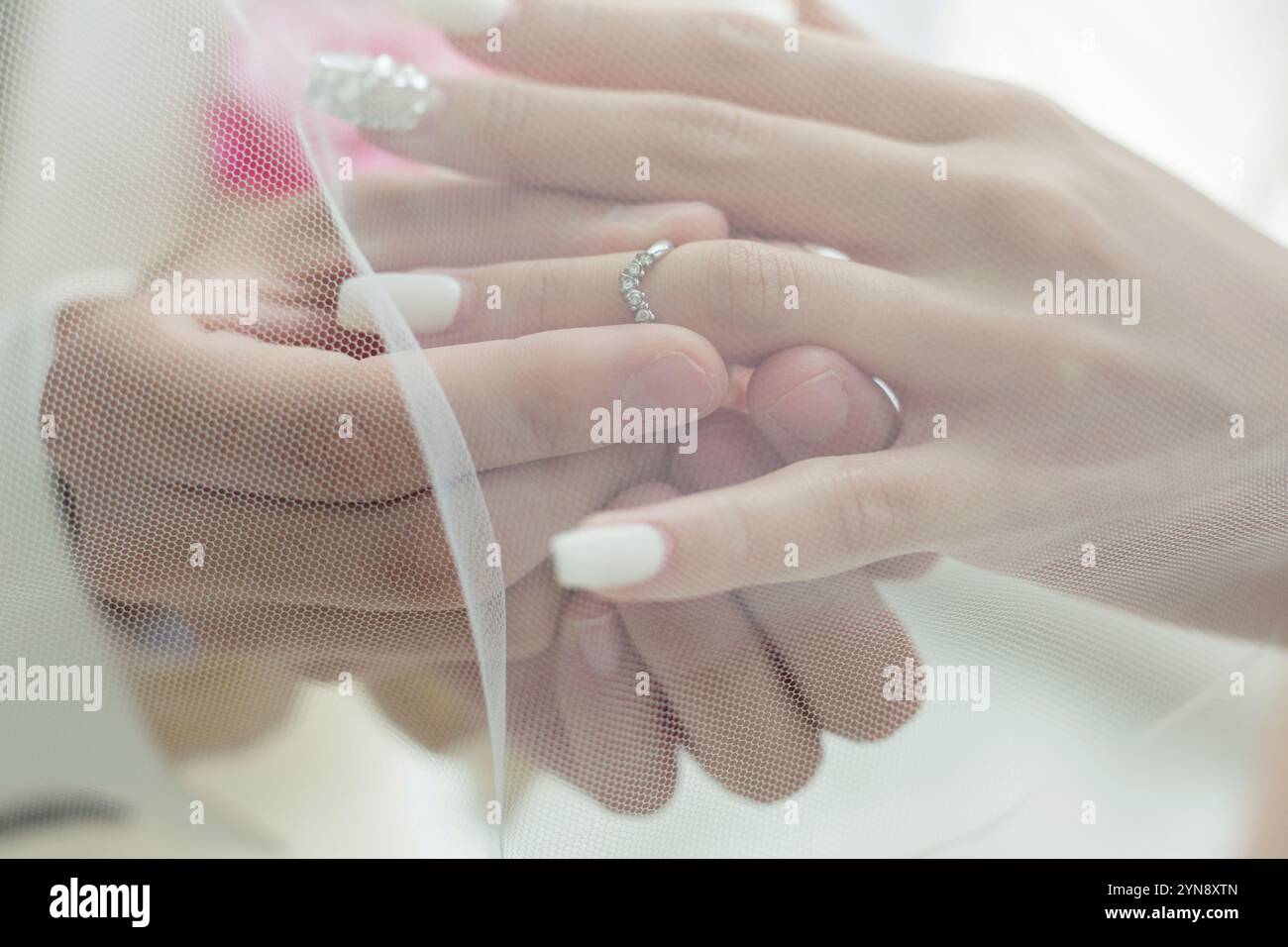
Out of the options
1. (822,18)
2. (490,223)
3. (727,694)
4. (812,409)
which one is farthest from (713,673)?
(822,18)

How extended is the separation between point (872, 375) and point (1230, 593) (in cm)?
19

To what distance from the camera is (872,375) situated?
1.39ft

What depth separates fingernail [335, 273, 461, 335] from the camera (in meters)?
0.39

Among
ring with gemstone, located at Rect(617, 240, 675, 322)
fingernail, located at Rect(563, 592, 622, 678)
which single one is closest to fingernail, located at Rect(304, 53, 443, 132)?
ring with gemstone, located at Rect(617, 240, 675, 322)

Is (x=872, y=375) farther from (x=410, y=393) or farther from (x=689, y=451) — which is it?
(x=410, y=393)

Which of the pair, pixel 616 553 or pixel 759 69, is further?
pixel 759 69

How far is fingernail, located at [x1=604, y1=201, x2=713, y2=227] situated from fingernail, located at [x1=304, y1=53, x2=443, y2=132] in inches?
3.5

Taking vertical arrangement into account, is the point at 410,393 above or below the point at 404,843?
above

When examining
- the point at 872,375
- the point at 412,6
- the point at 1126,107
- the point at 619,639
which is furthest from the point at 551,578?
the point at 1126,107

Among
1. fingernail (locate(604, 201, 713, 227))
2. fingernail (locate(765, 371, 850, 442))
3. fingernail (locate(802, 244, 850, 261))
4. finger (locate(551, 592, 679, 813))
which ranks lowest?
finger (locate(551, 592, 679, 813))

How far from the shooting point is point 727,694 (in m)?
0.42

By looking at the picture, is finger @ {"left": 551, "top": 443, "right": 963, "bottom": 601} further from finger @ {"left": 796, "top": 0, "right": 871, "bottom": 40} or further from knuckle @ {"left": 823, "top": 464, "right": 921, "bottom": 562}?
finger @ {"left": 796, "top": 0, "right": 871, "bottom": 40}

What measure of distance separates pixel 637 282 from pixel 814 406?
0.09 m

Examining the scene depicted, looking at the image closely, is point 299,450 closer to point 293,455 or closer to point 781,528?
point 293,455
